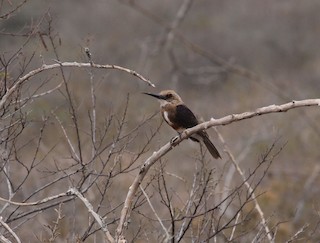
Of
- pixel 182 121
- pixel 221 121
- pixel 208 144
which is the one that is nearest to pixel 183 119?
pixel 182 121

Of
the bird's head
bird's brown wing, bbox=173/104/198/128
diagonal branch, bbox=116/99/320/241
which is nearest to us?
diagonal branch, bbox=116/99/320/241

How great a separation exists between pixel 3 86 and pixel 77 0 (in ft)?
75.5

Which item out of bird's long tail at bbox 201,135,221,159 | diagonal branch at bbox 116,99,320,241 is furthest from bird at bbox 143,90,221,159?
diagonal branch at bbox 116,99,320,241

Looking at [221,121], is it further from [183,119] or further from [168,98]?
[168,98]

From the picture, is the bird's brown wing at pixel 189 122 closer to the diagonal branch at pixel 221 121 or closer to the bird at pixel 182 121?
the bird at pixel 182 121

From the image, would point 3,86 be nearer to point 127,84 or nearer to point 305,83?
point 127,84

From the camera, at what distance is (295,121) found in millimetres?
18328

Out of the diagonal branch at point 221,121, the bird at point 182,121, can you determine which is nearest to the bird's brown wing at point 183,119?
the bird at point 182,121

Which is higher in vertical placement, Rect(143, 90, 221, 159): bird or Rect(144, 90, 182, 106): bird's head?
Rect(144, 90, 182, 106): bird's head

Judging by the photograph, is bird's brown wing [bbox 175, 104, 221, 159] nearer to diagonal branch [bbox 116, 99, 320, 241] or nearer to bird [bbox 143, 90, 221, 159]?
bird [bbox 143, 90, 221, 159]

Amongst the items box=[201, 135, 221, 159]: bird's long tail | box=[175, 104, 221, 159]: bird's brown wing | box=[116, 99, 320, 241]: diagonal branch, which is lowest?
box=[116, 99, 320, 241]: diagonal branch

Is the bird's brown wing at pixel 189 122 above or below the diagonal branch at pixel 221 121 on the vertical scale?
above

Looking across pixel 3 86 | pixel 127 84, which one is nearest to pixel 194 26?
pixel 127 84

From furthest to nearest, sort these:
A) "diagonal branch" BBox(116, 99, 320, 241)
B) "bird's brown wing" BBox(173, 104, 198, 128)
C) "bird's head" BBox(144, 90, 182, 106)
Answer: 1. "bird's head" BBox(144, 90, 182, 106)
2. "bird's brown wing" BBox(173, 104, 198, 128)
3. "diagonal branch" BBox(116, 99, 320, 241)
